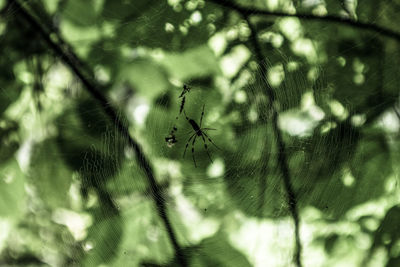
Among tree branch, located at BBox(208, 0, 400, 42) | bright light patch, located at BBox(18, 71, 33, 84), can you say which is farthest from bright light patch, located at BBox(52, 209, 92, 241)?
tree branch, located at BBox(208, 0, 400, 42)

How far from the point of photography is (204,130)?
1520 mm

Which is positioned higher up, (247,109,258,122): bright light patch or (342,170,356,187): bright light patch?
(247,109,258,122): bright light patch

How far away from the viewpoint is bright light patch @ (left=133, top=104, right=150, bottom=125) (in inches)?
60.0

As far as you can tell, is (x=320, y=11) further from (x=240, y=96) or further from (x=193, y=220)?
(x=193, y=220)

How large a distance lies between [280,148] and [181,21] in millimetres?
916

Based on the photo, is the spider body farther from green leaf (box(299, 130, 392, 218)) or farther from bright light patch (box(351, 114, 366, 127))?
bright light patch (box(351, 114, 366, 127))

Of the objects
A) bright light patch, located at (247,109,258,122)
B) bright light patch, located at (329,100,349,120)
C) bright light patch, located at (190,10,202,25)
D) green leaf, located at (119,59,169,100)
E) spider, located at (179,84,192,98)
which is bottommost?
bright light patch, located at (329,100,349,120)

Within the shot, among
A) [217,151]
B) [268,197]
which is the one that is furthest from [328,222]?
[217,151]

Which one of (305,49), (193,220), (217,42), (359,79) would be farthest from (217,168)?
(359,79)

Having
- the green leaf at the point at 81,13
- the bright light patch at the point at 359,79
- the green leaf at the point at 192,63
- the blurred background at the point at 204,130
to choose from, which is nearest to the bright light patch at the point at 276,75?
the blurred background at the point at 204,130

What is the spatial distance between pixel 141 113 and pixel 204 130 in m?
0.38

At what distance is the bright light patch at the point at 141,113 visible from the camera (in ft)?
5.00

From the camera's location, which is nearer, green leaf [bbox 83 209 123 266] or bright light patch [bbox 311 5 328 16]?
bright light patch [bbox 311 5 328 16]

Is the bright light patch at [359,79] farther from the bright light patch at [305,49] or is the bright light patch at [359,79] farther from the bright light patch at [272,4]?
the bright light patch at [272,4]
